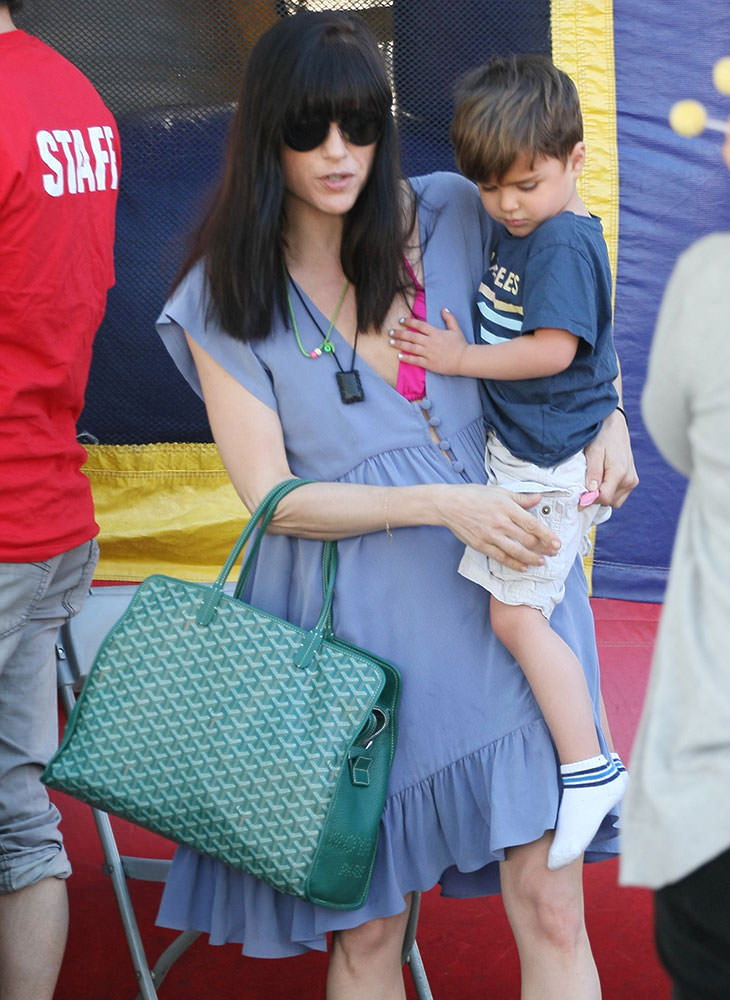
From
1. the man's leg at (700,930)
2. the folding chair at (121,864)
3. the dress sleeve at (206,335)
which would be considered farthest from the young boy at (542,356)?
the man's leg at (700,930)

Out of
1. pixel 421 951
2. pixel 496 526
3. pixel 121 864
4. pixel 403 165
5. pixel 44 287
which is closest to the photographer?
pixel 496 526

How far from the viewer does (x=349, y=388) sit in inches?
75.4

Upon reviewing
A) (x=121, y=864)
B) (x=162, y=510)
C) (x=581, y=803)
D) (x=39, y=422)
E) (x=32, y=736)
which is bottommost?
(x=162, y=510)

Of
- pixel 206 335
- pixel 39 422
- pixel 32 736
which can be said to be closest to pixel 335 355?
pixel 206 335

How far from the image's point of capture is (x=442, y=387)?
6.45 ft

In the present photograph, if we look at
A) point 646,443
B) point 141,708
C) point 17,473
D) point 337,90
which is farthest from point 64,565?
point 646,443

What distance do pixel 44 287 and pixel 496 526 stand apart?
857mm

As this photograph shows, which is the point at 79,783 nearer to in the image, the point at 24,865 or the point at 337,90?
the point at 24,865

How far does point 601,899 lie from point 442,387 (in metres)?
1.37

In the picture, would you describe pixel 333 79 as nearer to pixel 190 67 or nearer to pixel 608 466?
pixel 608 466

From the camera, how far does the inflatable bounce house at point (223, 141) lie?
11.3 ft

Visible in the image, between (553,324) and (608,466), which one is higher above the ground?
(553,324)

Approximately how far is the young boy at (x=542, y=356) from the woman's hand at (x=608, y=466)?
19 mm

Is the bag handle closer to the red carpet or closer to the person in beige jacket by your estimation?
the person in beige jacket
